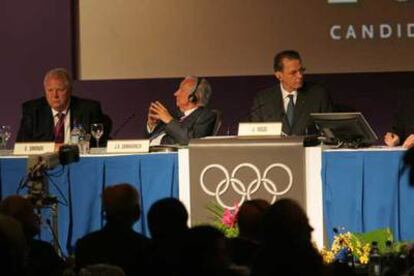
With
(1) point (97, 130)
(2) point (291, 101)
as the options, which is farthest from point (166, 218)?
(2) point (291, 101)

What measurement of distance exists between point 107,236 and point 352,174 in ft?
7.92

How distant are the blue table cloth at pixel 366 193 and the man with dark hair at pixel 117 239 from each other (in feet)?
6.86

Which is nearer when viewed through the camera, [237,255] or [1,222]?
[1,222]

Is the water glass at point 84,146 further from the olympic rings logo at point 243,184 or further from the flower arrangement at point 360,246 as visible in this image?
the flower arrangement at point 360,246

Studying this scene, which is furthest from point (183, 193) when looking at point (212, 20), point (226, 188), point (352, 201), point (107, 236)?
point (212, 20)

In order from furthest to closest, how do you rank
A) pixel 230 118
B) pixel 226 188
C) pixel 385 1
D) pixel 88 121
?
pixel 230 118 < pixel 385 1 < pixel 88 121 < pixel 226 188

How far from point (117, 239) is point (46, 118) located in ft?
11.2

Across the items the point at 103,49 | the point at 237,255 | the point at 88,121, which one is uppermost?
the point at 103,49

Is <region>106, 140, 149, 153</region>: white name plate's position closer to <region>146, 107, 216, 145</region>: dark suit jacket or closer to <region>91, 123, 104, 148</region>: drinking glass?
<region>91, 123, 104, 148</region>: drinking glass

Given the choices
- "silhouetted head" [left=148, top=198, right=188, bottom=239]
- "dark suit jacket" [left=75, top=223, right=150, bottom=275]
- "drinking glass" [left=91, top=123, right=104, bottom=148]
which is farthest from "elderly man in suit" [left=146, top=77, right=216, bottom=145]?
"silhouetted head" [left=148, top=198, right=188, bottom=239]

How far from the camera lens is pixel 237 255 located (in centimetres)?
399

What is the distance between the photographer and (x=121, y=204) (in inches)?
173

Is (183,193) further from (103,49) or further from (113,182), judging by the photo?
(103,49)

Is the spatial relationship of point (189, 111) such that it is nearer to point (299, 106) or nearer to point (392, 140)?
point (299, 106)
